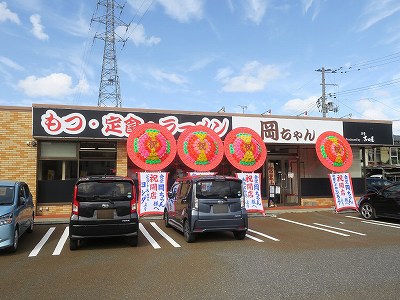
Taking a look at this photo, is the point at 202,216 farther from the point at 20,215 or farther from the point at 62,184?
the point at 62,184

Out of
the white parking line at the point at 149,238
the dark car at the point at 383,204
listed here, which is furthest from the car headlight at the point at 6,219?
the dark car at the point at 383,204

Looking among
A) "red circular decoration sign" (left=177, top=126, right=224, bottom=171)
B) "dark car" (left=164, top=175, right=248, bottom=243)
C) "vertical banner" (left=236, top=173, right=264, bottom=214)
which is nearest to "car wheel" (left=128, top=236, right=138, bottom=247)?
"dark car" (left=164, top=175, right=248, bottom=243)

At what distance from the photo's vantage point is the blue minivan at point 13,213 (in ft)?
26.2

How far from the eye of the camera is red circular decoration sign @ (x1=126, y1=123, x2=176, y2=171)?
45.7 feet

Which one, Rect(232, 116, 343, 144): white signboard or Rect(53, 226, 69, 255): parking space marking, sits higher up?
Rect(232, 116, 343, 144): white signboard

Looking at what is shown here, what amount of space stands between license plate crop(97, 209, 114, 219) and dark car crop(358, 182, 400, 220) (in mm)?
9319

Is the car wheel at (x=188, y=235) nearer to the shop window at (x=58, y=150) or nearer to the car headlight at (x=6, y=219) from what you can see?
the car headlight at (x=6, y=219)

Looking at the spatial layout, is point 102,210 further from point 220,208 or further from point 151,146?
point 151,146

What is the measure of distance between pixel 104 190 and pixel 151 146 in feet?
18.1

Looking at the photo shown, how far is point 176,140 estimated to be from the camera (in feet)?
50.0

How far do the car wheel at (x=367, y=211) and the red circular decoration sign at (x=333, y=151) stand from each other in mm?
2644

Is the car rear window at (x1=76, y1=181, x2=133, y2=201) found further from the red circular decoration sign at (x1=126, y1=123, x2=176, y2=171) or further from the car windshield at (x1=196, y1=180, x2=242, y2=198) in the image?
the red circular decoration sign at (x1=126, y1=123, x2=176, y2=171)

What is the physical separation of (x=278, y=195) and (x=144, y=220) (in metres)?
7.71

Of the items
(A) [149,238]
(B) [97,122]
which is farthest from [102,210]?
(B) [97,122]
